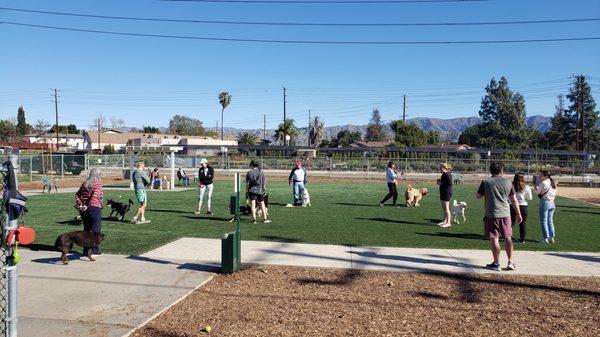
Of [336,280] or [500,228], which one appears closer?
[336,280]

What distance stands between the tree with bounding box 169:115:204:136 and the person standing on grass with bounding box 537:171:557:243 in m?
140

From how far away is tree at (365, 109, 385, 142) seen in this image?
144 m

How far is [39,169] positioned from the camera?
43.6 m

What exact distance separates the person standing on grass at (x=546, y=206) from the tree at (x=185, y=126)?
14020 centimetres

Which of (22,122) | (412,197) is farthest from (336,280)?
(22,122)

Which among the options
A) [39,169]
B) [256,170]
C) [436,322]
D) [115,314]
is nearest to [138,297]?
[115,314]

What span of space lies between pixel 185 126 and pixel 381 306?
147583 mm

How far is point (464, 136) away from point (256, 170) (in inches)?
4046

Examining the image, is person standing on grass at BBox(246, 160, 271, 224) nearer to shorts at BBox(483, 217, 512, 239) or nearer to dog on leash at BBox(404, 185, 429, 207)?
shorts at BBox(483, 217, 512, 239)

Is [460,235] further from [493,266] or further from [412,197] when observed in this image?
[412,197]

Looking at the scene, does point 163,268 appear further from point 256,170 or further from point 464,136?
point 464,136

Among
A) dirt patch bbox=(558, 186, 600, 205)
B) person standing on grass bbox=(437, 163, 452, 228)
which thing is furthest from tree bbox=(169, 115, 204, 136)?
person standing on grass bbox=(437, 163, 452, 228)

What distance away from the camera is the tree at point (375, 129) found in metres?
144

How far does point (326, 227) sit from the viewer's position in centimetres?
1305
